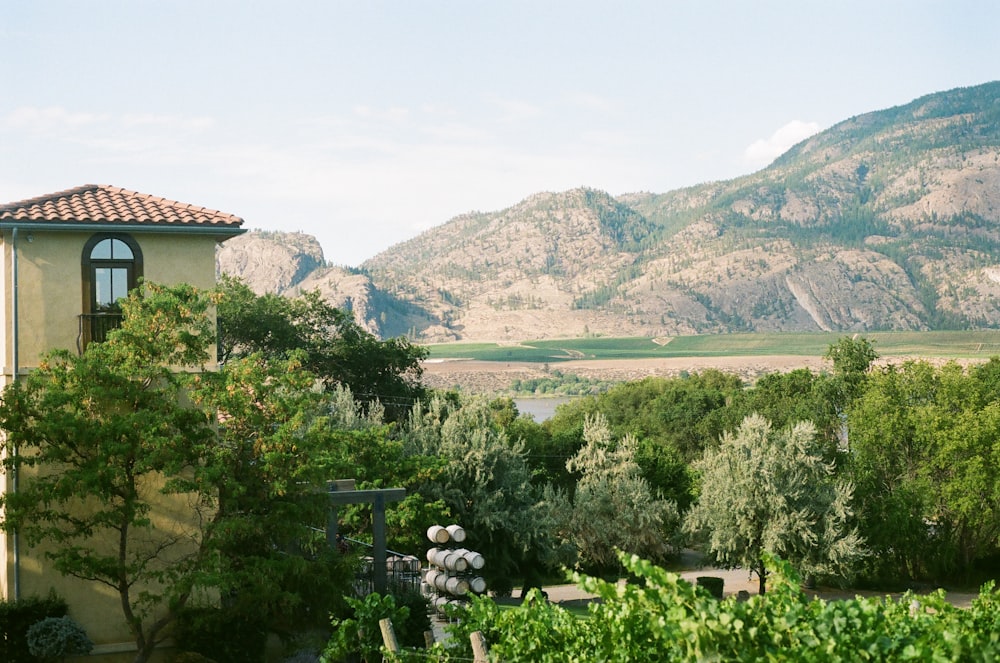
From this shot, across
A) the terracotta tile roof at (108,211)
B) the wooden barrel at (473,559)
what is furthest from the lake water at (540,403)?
the terracotta tile roof at (108,211)

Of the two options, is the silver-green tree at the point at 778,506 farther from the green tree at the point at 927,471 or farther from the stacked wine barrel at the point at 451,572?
the stacked wine barrel at the point at 451,572

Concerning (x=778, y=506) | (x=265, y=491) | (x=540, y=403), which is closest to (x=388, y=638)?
(x=265, y=491)

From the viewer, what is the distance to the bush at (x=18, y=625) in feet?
50.4

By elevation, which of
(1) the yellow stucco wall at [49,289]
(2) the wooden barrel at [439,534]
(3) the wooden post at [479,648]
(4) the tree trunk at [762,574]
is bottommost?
(4) the tree trunk at [762,574]

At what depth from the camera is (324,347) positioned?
53781 mm

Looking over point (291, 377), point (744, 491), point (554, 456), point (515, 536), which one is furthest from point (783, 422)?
point (291, 377)

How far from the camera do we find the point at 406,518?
26953 millimetres

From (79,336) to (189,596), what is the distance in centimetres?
425

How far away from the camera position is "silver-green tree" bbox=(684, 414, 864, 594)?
3459cm

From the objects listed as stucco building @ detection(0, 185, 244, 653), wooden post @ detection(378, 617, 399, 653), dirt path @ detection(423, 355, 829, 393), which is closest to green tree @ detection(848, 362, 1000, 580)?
stucco building @ detection(0, 185, 244, 653)

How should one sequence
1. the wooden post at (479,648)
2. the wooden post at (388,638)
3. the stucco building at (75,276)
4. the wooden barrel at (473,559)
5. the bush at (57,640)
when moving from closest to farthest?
1. the wooden post at (479,648)
2. the wooden post at (388,638)
3. the bush at (57,640)
4. the stucco building at (75,276)
5. the wooden barrel at (473,559)

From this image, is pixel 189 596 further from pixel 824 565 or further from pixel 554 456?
pixel 554 456

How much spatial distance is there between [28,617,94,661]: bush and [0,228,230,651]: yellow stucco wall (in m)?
0.41

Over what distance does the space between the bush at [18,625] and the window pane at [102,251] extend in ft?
16.6
